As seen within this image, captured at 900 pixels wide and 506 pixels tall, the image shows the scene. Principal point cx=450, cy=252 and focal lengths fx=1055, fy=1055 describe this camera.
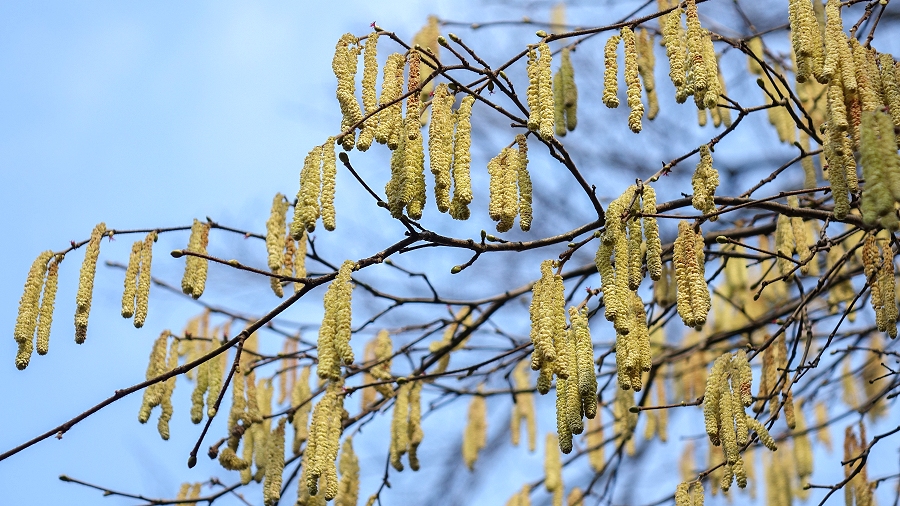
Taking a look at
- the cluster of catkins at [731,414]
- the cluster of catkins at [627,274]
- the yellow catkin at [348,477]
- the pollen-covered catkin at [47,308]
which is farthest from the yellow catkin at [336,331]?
the yellow catkin at [348,477]

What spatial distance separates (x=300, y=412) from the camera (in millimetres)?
4117

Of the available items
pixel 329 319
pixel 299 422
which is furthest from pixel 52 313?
pixel 299 422

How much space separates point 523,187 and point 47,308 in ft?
4.44

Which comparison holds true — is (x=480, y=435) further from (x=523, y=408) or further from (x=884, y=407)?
(x=884, y=407)

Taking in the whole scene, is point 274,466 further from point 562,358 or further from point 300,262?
point 562,358

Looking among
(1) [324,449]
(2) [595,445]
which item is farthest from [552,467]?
(1) [324,449]

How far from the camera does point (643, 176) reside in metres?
8.25

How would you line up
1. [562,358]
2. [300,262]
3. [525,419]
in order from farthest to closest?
[525,419]
[300,262]
[562,358]

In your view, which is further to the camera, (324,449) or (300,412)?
(300,412)

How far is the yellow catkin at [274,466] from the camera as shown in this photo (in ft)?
11.2

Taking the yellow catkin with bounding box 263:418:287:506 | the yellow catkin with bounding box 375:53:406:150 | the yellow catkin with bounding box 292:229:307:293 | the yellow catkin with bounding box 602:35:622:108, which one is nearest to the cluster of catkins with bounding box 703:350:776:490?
the yellow catkin with bounding box 602:35:622:108

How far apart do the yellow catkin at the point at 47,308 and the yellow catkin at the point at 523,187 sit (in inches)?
51.5

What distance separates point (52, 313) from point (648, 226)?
1623 millimetres

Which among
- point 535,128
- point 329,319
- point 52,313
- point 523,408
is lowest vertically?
point 329,319
